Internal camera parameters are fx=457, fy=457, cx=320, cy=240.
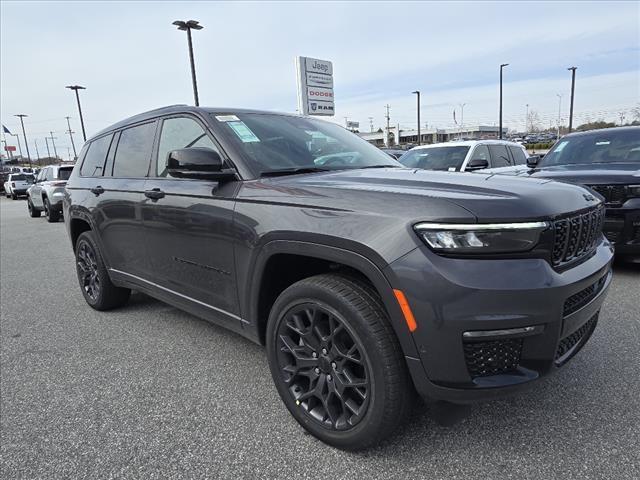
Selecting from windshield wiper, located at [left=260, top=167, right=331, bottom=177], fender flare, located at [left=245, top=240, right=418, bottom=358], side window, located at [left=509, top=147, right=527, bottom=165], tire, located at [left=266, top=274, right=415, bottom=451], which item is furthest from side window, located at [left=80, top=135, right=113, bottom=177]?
side window, located at [left=509, top=147, right=527, bottom=165]

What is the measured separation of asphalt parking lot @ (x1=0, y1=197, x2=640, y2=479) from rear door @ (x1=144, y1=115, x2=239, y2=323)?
0.55m

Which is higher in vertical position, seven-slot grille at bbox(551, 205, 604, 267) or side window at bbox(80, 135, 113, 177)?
side window at bbox(80, 135, 113, 177)

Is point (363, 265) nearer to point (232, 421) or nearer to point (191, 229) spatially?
point (232, 421)

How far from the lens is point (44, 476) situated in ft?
6.97

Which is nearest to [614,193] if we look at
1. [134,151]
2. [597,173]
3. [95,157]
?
[597,173]

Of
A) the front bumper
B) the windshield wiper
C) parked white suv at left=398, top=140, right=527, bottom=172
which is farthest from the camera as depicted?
parked white suv at left=398, top=140, right=527, bottom=172

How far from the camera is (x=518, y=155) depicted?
10352mm

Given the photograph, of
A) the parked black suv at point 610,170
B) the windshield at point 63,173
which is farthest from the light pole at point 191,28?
the parked black suv at point 610,170

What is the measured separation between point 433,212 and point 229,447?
1.54m

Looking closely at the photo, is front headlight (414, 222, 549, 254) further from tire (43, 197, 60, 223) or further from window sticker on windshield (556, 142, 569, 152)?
tire (43, 197, 60, 223)

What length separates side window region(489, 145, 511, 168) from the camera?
30.5ft

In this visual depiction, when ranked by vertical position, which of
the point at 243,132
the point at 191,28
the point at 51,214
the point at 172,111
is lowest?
the point at 51,214

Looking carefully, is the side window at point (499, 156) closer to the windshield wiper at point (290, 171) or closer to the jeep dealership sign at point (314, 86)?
the windshield wiper at point (290, 171)

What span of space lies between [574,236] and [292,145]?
174cm
